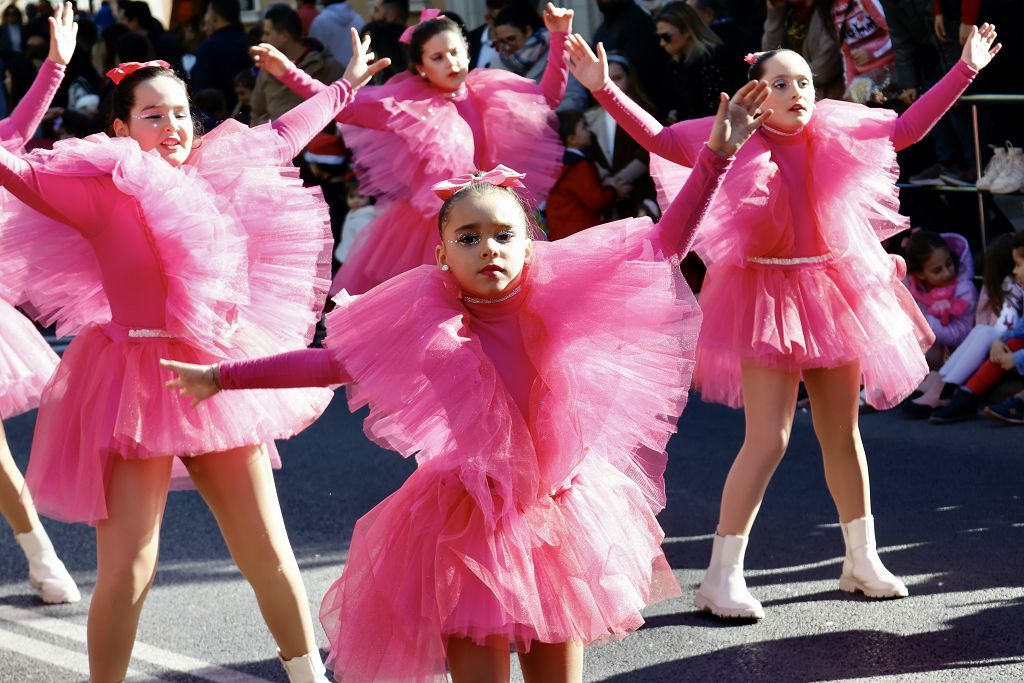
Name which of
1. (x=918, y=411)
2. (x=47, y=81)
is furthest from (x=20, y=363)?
(x=918, y=411)

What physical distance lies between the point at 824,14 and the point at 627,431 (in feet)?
22.4

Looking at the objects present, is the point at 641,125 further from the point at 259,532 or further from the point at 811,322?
the point at 259,532

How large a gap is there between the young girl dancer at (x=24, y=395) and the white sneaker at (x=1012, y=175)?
5.38m

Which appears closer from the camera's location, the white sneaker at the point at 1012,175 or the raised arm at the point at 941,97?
the raised arm at the point at 941,97

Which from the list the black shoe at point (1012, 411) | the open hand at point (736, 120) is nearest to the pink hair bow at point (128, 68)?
the open hand at point (736, 120)

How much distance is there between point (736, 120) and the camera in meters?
4.09

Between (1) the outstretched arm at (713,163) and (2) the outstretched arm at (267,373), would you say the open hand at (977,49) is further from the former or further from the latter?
(2) the outstretched arm at (267,373)

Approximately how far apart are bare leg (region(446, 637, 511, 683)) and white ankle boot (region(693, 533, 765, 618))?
192 cm

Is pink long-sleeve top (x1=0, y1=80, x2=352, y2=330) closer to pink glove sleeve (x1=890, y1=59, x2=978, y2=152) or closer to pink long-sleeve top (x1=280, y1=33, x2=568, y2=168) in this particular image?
pink glove sleeve (x1=890, y1=59, x2=978, y2=152)

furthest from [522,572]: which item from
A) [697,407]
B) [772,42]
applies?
[772,42]

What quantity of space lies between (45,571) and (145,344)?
80.0 inches

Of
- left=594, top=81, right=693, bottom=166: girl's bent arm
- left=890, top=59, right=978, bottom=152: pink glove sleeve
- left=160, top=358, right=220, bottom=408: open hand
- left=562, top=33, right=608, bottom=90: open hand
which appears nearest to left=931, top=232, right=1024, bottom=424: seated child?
left=890, top=59, right=978, bottom=152: pink glove sleeve

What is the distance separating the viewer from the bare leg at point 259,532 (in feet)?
15.5

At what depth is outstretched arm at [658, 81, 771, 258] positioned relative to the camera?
4082mm
